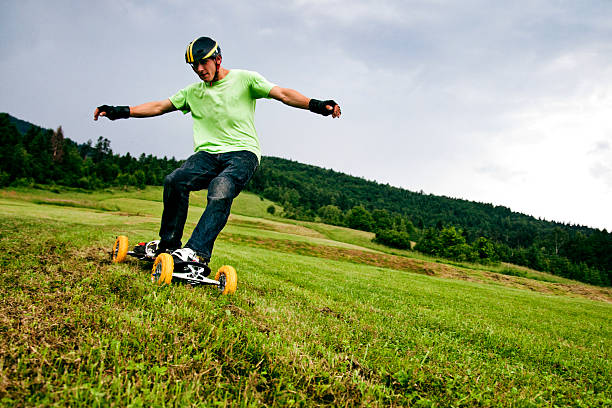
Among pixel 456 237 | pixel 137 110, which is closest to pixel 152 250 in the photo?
pixel 137 110

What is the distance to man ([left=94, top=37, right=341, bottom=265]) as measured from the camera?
4.36 m

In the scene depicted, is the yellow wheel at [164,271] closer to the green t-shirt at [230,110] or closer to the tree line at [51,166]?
the green t-shirt at [230,110]

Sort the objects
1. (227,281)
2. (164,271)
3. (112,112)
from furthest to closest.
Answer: (112,112), (227,281), (164,271)

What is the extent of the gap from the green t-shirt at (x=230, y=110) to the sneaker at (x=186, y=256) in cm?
154

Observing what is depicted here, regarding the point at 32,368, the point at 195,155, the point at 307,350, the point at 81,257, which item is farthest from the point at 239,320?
the point at 81,257

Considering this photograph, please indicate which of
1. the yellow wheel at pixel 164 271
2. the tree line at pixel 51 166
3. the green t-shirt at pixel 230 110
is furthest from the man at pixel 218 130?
the tree line at pixel 51 166

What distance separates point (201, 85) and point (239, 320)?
12.0 feet

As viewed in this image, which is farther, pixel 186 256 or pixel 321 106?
pixel 321 106

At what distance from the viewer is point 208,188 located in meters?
4.45

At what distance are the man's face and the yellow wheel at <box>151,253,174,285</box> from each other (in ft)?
8.47

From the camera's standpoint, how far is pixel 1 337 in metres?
1.89

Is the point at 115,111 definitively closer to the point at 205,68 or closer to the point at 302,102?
the point at 205,68

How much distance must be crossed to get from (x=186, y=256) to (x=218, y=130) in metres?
1.95

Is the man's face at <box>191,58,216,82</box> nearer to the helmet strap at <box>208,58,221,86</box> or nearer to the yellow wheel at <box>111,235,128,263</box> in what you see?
the helmet strap at <box>208,58,221,86</box>
